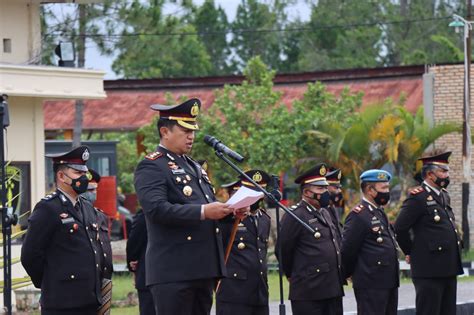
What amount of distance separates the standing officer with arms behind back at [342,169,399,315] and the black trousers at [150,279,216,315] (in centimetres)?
393

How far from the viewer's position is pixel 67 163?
991 cm

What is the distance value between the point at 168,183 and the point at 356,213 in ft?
13.8

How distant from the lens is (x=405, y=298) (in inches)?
707

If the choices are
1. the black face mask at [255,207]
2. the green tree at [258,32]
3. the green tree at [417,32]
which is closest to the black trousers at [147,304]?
the black face mask at [255,207]

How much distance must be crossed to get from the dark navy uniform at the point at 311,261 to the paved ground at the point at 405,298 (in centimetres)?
343

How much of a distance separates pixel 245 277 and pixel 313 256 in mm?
677

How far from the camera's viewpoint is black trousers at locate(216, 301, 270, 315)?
12258 millimetres

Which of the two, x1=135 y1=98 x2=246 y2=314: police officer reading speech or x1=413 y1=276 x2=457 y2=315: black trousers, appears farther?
x1=413 y1=276 x2=457 y2=315: black trousers

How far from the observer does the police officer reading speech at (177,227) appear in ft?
28.3

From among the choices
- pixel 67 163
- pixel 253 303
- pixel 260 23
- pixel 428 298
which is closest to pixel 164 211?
pixel 67 163

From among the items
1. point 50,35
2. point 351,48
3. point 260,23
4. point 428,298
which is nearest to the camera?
point 428,298

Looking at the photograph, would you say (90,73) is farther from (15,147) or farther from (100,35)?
(100,35)

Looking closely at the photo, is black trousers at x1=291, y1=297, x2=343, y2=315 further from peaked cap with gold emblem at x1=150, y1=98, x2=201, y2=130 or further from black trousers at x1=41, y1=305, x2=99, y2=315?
peaked cap with gold emblem at x1=150, y1=98, x2=201, y2=130

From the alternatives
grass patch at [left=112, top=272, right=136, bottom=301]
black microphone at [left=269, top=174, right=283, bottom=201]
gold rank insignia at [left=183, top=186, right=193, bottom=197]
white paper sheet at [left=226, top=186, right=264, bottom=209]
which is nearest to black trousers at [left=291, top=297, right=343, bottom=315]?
black microphone at [left=269, top=174, right=283, bottom=201]
